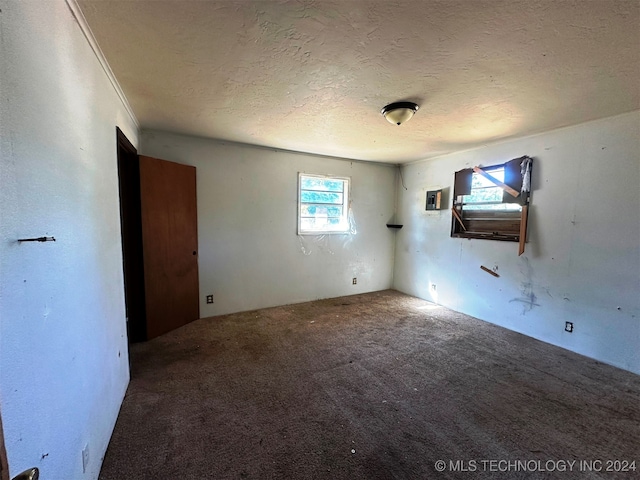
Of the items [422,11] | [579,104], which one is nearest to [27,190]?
[422,11]

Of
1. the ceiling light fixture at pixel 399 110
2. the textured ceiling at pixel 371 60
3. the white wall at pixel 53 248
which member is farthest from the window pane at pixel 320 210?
the white wall at pixel 53 248

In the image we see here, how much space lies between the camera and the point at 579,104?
7.23 feet

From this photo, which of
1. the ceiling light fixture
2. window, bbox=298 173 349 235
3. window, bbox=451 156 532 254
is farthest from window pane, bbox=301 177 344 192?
the ceiling light fixture

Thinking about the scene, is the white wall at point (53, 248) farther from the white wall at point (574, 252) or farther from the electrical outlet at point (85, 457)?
the white wall at point (574, 252)

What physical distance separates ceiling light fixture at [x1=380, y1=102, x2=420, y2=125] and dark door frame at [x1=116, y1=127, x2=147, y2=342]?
2420mm

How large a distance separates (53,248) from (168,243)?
209cm

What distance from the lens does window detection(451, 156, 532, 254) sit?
10.2ft

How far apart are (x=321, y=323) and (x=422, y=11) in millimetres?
3083

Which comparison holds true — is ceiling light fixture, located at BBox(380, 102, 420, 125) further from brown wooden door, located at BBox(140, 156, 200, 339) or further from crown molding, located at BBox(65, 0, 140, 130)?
brown wooden door, located at BBox(140, 156, 200, 339)

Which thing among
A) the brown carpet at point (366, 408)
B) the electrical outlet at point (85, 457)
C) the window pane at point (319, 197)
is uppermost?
the window pane at point (319, 197)

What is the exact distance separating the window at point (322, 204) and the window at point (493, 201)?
1681 millimetres

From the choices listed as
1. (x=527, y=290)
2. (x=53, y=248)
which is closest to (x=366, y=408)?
(x=53, y=248)

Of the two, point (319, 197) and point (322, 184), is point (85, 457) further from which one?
point (322, 184)

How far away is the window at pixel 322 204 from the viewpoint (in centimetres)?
412
